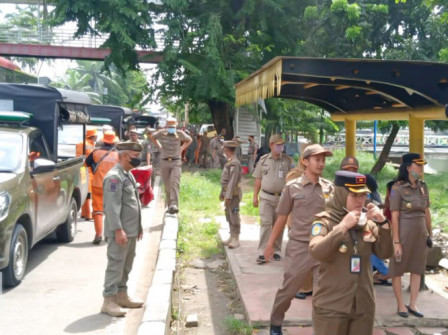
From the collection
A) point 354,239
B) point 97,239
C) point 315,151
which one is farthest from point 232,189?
point 354,239

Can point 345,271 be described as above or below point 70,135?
below

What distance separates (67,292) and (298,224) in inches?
116

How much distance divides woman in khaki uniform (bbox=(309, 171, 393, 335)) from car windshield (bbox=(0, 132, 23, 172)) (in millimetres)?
4288

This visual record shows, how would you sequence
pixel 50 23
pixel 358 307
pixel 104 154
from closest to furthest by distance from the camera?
1. pixel 358 307
2. pixel 104 154
3. pixel 50 23

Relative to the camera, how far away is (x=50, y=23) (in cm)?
2005

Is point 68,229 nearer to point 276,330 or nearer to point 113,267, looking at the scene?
point 113,267

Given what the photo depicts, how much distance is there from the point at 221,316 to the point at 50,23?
16.9m

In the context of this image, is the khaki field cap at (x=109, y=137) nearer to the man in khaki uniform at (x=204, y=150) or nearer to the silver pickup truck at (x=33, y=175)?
the silver pickup truck at (x=33, y=175)

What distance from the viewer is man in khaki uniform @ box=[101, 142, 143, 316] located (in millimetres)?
5414

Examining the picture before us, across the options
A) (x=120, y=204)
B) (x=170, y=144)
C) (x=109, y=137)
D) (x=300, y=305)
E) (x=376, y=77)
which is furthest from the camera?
(x=170, y=144)

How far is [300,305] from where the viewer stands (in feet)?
19.0

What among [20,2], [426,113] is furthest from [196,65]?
[20,2]

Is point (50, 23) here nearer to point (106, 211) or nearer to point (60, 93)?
point (60, 93)

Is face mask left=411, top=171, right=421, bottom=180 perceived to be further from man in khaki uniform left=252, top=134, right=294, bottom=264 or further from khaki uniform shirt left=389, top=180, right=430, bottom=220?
man in khaki uniform left=252, top=134, right=294, bottom=264
